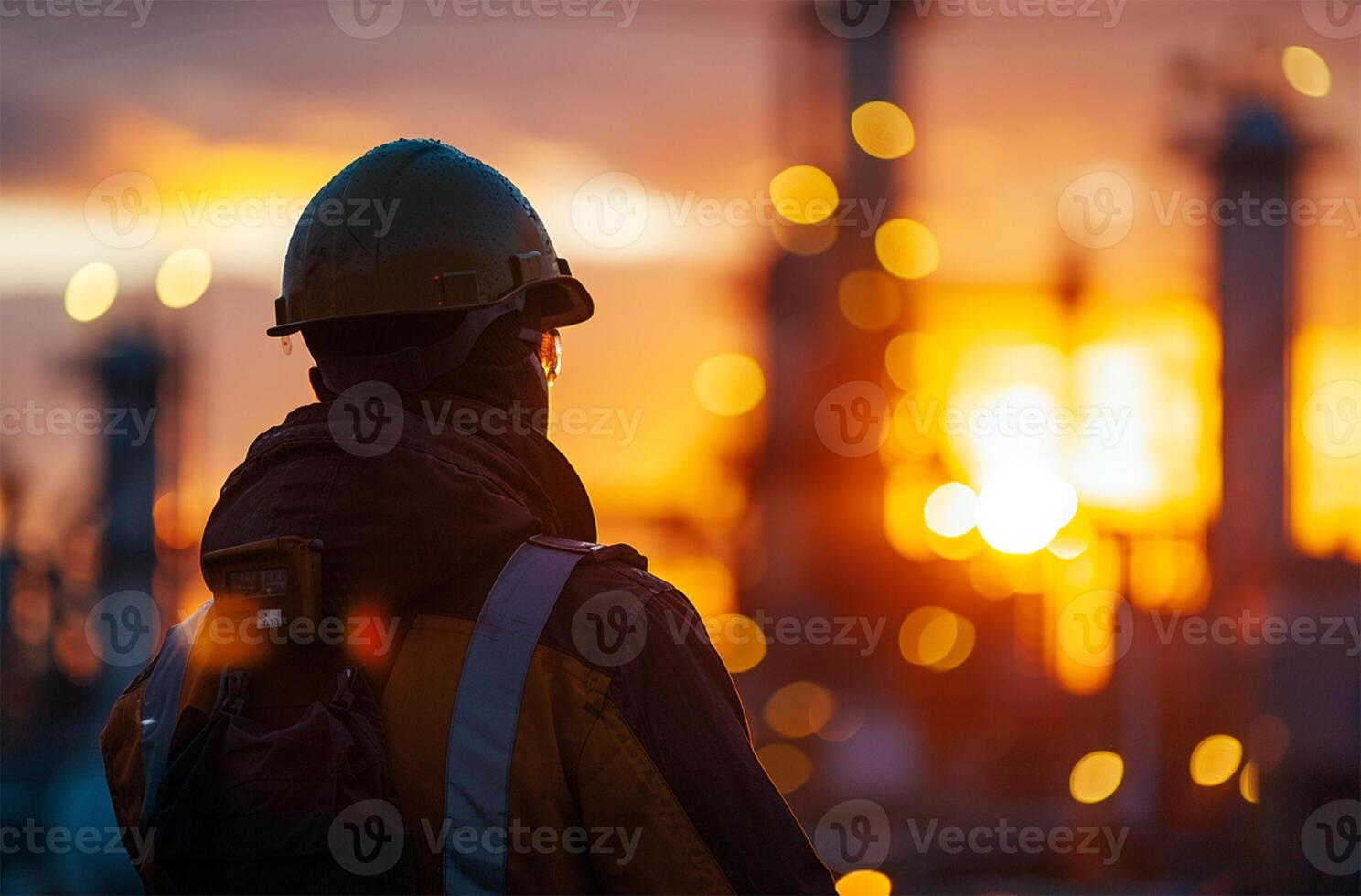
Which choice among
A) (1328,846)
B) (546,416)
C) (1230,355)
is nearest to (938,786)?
(1230,355)

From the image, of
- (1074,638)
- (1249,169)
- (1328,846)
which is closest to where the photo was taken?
(1328,846)

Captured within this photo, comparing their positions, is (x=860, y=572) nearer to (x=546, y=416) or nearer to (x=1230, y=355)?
(x=1230, y=355)

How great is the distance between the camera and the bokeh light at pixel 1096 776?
94.4 ft

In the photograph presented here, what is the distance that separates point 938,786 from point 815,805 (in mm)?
3155

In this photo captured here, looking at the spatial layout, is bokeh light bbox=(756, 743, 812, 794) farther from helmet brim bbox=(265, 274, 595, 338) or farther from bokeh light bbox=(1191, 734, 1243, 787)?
helmet brim bbox=(265, 274, 595, 338)

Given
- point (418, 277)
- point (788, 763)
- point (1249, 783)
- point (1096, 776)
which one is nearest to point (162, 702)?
point (418, 277)

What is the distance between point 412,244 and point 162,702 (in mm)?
838

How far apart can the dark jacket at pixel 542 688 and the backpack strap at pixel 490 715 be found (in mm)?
17

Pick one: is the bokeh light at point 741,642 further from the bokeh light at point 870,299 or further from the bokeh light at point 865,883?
the bokeh light at point 865,883

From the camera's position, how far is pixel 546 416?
2.68m

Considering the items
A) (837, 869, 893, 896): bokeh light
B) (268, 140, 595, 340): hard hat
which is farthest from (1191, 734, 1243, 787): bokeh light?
(268, 140, 595, 340): hard hat

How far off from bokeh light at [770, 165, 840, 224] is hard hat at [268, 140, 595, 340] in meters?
24.1

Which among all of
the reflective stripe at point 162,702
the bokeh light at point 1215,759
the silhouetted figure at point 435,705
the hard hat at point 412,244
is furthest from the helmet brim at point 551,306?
the bokeh light at point 1215,759

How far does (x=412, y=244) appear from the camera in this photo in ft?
8.68
